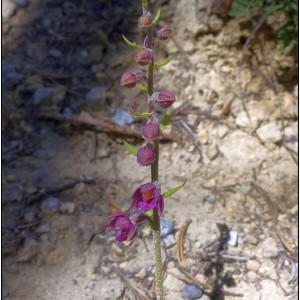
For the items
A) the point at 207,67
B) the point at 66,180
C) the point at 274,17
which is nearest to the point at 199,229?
the point at 66,180

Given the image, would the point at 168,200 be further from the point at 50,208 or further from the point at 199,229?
the point at 50,208

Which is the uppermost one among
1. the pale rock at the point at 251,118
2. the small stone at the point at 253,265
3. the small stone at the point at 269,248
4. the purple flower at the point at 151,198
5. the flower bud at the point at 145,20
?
the flower bud at the point at 145,20

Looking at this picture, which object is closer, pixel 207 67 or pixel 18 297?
pixel 18 297

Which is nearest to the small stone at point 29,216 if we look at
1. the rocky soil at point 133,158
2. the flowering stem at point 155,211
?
the rocky soil at point 133,158

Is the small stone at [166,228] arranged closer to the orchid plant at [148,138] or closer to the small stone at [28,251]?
the small stone at [28,251]

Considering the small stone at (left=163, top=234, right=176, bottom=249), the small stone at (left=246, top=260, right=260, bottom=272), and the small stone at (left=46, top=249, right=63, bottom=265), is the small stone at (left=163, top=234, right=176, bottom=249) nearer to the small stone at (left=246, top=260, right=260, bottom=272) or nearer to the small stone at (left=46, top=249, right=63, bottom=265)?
the small stone at (left=246, top=260, right=260, bottom=272)

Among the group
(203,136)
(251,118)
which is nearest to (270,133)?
(251,118)

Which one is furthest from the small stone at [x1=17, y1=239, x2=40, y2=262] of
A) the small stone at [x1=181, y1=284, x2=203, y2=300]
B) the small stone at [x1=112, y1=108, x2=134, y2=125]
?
the small stone at [x1=112, y1=108, x2=134, y2=125]
